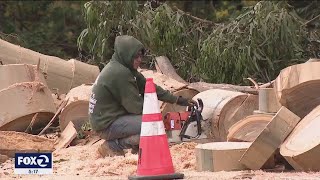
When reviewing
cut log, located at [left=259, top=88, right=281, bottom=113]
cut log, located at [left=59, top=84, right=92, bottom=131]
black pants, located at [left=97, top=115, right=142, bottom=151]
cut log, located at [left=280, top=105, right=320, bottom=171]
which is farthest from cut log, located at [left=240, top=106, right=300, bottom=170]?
cut log, located at [left=59, top=84, right=92, bottom=131]

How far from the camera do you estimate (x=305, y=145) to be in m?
5.97

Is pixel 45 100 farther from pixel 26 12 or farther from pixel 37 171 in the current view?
pixel 26 12

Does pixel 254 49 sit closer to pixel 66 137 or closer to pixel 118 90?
pixel 66 137

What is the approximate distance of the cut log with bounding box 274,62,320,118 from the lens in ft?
21.3

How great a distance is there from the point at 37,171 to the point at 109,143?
3.88 feet

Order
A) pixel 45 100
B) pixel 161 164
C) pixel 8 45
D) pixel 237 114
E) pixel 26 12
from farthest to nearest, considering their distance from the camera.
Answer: pixel 26 12, pixel 8 45, pixel 45 100, pixel 237 114, pixel 161 164

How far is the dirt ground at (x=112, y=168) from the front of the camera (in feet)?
19.1

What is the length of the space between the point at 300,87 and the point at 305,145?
842 millimetres

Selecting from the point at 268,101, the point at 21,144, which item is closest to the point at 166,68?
the point at 21,144

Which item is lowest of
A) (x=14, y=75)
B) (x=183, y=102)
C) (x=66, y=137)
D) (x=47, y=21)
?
(x=66, y=137)

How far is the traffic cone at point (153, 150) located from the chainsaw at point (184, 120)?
5.72 ft

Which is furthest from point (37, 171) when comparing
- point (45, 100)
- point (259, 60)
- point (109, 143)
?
point (259, 60)

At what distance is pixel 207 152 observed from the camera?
20.3 ft

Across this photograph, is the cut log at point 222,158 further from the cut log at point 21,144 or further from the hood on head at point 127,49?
the cut log at point 21,144
